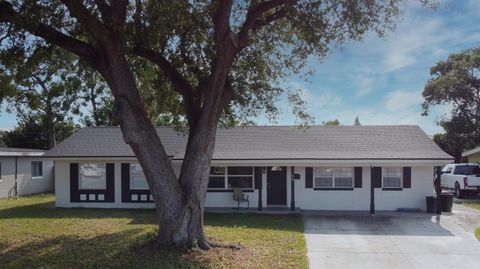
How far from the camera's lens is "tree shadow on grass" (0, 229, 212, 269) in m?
11.0

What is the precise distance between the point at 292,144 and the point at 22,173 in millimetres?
17484

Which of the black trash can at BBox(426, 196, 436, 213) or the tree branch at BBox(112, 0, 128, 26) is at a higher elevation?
the tree branch at BBox(112, 0, 128, 26)

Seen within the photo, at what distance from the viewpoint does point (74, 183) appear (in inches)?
914

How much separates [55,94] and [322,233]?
29.9m

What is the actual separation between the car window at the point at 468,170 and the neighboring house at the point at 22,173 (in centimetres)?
2325

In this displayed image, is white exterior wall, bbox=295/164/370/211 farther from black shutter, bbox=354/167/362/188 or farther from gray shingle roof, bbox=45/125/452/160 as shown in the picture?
gray shingle roof, bbox=45/125/452/160

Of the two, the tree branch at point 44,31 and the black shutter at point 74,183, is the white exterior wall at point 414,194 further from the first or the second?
the tree branch at point 44,31

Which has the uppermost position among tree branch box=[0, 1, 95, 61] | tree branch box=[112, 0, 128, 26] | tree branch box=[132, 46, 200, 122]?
tree branch box=[112, 0, 128, 26]

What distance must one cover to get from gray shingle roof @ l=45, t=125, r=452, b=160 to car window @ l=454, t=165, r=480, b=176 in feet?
15.0

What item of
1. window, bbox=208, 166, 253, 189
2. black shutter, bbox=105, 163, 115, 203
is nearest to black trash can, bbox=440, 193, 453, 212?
window, bbox=208, 166, 253, 189

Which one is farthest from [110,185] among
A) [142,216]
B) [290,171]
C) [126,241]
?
[126,241]

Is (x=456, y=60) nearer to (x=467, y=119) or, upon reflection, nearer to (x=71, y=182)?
(x=467, y=119)

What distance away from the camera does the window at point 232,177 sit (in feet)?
73.1

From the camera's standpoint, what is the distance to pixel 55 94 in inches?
1543
